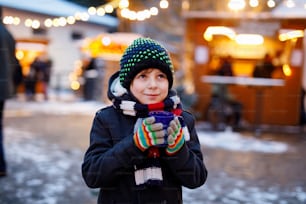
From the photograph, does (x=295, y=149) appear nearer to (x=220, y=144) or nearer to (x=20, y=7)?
(x=220, y=144)

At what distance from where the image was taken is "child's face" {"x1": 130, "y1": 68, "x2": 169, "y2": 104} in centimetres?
173

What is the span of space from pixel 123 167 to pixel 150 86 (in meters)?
0.32

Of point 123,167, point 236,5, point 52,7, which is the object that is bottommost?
point 123,167

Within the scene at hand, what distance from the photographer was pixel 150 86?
172 centimetres

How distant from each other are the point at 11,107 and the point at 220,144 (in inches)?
279

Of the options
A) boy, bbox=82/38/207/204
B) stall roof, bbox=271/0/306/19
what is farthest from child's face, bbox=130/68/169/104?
stall roof, bbox=271/0/306/19

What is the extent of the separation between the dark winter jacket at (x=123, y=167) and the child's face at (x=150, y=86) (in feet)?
0.36

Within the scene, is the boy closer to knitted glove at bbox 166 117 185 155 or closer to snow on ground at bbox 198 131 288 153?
knitted glove at bbox 166 117 185 155

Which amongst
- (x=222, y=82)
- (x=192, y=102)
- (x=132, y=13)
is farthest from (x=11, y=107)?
(x=222, y=82)

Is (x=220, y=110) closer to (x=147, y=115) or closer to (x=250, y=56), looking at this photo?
(x=250, y=56)

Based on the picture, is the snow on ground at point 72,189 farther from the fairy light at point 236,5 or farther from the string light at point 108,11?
the fairy light at point 236,5

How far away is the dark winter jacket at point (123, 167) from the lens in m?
1.72

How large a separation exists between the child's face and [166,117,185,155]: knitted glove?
6.0 inches

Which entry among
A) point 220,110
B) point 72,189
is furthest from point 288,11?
point 72,189
